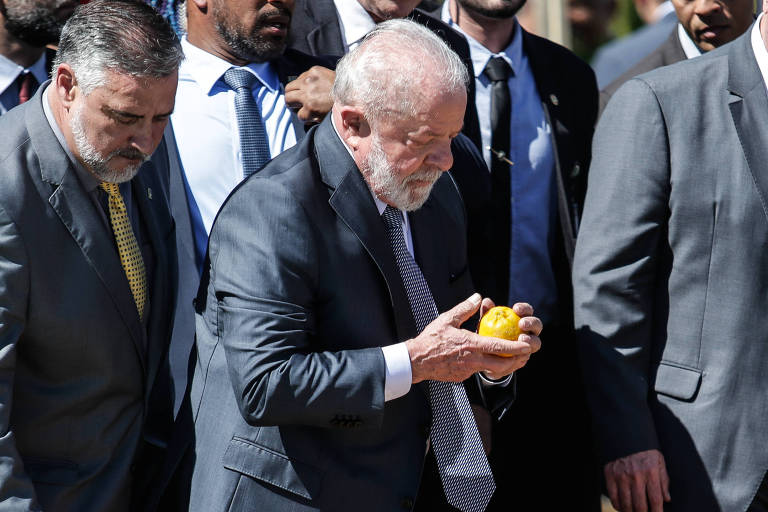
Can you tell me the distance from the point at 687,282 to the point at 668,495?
2.04ft

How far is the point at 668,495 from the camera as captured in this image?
10.5 ft

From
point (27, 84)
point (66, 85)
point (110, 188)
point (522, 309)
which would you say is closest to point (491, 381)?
point (522, 309)

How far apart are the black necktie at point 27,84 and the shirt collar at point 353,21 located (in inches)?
41.2

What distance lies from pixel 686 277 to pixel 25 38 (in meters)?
2.27

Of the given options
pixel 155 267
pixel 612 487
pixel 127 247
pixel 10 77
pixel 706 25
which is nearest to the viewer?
pixel 127 247

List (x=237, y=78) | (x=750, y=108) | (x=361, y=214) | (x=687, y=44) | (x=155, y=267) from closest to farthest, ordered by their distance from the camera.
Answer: (x=361, y=214)
(x=155, y=267)
(x=750, y=108)
(x=237, y=78)
(x=687, y=44)

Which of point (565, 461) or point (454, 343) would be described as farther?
point (565, 461)

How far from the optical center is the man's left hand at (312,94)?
3.20 meters

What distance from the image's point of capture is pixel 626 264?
3.19 meters

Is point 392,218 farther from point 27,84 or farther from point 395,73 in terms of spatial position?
point 27,84

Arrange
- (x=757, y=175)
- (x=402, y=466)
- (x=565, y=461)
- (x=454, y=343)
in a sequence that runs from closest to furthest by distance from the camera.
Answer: (x=454, y=343) → (x=402, y=466) → (x=757, y=175) → (x=565, y=461)

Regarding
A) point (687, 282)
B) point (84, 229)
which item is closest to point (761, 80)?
point (687, 282)

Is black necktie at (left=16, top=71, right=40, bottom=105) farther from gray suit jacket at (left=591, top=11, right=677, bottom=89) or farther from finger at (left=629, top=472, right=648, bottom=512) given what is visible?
gray suit jacket at (left=591, top=11, right=677, bottom=89)

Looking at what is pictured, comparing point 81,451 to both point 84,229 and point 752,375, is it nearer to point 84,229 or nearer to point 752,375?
point 84,229
